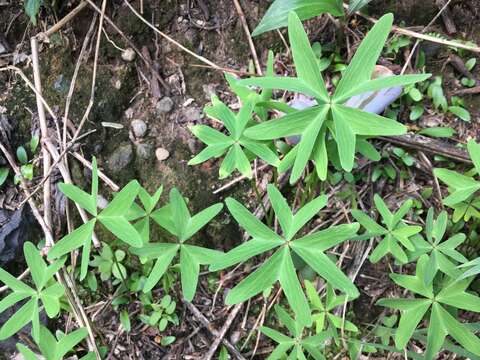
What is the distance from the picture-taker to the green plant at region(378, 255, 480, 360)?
1545 millimetres

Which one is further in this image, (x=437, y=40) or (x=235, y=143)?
(x=437, y=40)

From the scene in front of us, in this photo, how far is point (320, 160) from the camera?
5.03ft

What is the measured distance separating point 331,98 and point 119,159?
117 centimetres

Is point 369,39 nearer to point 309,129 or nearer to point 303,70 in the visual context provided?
point 303,70

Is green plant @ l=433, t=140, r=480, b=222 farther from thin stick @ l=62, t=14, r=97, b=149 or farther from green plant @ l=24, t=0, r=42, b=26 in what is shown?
green plant @ l=24, t=0, r=42, b=26

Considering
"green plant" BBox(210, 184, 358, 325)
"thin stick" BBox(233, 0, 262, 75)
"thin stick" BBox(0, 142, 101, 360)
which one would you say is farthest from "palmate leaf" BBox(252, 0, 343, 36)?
"thin stick" BBox(0, 142, 101, 360)

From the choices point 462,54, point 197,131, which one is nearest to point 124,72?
point 197,131

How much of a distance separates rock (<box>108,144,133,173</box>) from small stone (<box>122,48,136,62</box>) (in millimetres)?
455

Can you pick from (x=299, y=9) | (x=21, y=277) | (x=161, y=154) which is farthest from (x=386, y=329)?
(x=21, y=277)

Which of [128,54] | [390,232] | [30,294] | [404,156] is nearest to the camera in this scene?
[30,294]

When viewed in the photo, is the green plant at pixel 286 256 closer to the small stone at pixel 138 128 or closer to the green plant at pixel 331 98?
the green plant at pixel 331 98

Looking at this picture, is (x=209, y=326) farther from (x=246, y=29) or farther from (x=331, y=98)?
(x=246, y=29)

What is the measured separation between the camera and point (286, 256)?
1458mm

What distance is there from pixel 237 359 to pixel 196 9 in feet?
5.46
